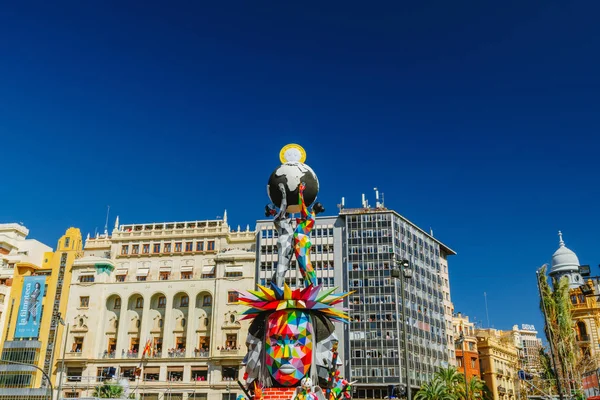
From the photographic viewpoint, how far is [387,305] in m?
76.9

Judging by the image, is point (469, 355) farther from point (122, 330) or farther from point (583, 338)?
point (122, 330)

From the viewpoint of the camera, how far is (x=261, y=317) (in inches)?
1438

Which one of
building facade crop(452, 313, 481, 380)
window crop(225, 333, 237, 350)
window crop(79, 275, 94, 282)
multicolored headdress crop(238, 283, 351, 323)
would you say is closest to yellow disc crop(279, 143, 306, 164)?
multicolored headdress crop(238, 283, 351, 323)

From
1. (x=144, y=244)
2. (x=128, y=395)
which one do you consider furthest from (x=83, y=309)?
(x=128, y=395)

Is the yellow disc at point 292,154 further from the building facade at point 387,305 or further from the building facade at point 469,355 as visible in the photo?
the building facade at point 469,355

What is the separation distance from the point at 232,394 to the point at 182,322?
1187 centimetres

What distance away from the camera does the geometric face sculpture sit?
33.8 metres

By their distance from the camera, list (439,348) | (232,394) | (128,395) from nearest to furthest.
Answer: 1. (128,395)
2. (232,394)
3. (439,348)

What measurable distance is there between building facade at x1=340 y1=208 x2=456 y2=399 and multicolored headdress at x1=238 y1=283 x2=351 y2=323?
128 feet

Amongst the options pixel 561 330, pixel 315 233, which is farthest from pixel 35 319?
pixel 561 330

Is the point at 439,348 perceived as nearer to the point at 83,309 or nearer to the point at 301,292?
the point at 83,309

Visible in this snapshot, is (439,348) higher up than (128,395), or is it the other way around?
(439,348)

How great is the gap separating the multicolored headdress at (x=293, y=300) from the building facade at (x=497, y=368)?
6286 centimetres

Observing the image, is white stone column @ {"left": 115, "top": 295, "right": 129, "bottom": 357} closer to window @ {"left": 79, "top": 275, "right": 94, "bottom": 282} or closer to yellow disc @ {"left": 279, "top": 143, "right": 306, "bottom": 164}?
window @ {"left": 79, "top": 275, "right": 94, "bottom": 282}
